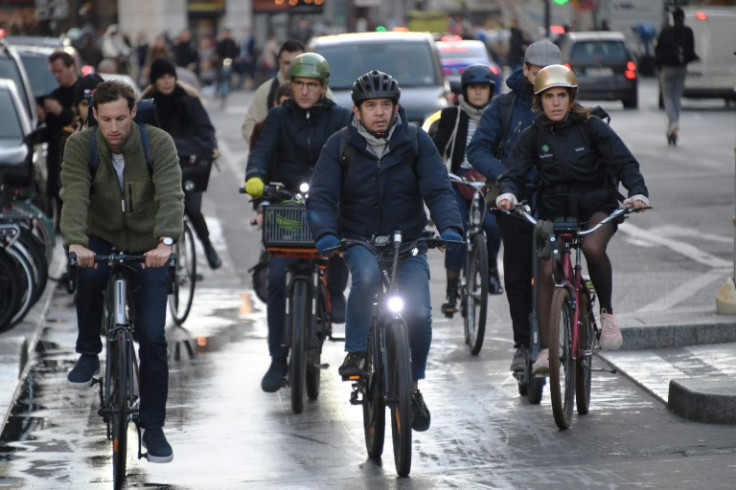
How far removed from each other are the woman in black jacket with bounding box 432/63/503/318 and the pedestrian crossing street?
1247 millimetres

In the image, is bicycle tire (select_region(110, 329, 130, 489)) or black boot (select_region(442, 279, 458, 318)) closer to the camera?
bicycle tire (select_region(110, 329, 130, 489))

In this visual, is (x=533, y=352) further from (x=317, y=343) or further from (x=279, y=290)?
(x=279, y=290)

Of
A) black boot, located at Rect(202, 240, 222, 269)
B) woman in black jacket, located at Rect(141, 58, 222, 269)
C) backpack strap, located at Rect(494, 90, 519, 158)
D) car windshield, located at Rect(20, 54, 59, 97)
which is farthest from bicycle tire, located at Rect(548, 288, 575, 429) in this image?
car windshield, located at Rect(20, 54, 59, 97)

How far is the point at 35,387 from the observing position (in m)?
8.92

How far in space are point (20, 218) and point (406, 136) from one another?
13.2 ft

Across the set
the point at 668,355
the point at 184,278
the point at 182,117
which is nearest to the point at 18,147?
the point at 182,117

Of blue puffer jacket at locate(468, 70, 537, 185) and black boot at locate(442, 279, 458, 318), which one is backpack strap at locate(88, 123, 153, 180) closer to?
blue puffer jacket at locate(468, 70, 537, 185)

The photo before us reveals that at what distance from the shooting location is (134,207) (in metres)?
6.83

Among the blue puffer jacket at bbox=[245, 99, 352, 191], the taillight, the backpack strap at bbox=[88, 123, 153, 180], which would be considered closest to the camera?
the backpack strap at bbox=[88, 123, 153, 180]

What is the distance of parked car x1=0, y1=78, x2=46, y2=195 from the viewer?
1370 cm

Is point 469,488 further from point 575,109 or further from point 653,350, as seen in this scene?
point 653,350

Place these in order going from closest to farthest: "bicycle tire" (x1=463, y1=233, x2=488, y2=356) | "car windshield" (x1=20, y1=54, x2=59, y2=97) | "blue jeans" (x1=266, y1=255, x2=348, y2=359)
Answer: "blue jeans" (x1=266, y1=255, x2=348, y2=359)
"bicycle tire" (x1=463, y1=233, x2=488, y2=356)
"car windshield" (x1=20, y1=54, x2=59, y2=97)

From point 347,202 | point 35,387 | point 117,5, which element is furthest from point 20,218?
point 117,5

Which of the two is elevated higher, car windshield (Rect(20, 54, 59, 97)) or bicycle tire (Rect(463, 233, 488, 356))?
car windshield (Rect(20, 54, 59, 97))
